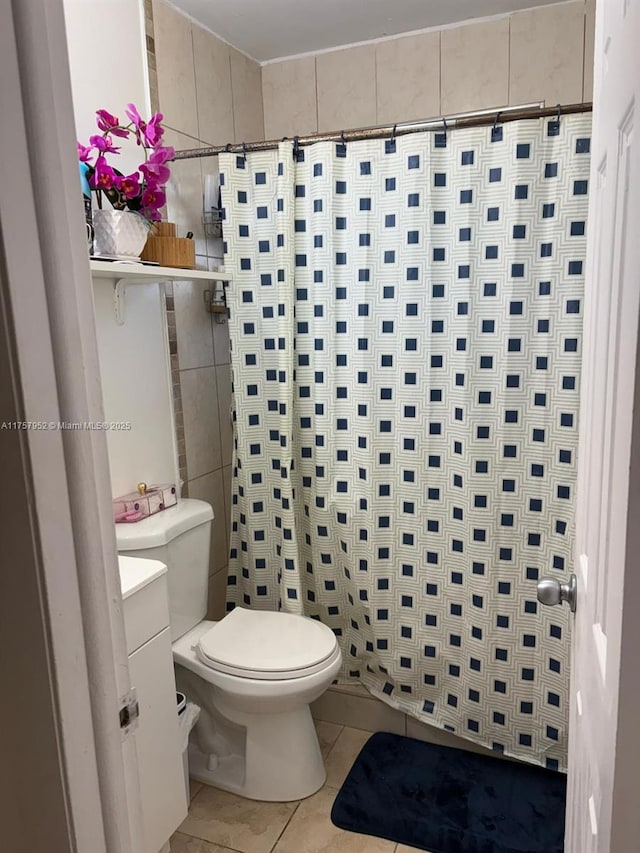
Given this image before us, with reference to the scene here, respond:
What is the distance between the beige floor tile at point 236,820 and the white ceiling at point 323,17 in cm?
248

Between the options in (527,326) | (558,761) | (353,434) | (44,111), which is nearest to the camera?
(44,111)

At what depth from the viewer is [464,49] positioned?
7.36ft

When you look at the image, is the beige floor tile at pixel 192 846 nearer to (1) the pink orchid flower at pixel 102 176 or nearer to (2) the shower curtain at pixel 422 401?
(2) the shower curtain at pixel 422 401

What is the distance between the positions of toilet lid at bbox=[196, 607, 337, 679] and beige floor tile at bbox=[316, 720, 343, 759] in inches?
19.1

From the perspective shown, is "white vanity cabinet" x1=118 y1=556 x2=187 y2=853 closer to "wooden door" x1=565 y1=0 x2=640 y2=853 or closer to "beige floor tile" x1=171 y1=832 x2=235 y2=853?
"beige floor tile" x1=171 y1=832 x2=235 y2=853

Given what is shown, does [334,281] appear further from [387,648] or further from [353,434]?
[387,648]

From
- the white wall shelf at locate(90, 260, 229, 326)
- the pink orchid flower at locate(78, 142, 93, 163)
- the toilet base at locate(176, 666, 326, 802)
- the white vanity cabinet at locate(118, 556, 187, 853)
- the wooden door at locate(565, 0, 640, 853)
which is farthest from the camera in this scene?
the toilet base at locate(176, 666, 326, 802)

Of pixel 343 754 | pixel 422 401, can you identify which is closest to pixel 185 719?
pixel 343 754

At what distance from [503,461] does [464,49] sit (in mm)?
1474

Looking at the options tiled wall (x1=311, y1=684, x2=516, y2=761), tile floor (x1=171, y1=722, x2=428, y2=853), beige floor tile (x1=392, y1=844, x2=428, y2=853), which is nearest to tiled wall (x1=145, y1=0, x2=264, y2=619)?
tiled wall (x1=311, y1=684, x2=516, y2=761)

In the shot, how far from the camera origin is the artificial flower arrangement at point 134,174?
164 cm

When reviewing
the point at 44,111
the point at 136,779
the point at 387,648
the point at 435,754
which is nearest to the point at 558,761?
the point at 435,754

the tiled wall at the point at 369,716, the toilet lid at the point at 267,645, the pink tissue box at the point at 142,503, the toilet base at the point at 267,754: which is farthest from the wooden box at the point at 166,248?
the tiled wall at the point at 369,716

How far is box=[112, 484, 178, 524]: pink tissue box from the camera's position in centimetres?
187
